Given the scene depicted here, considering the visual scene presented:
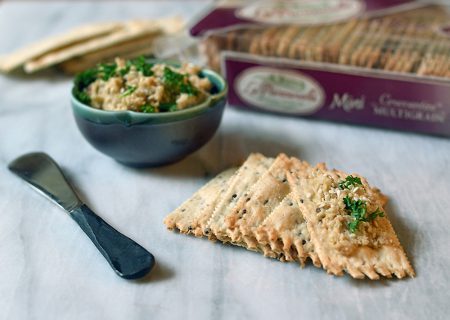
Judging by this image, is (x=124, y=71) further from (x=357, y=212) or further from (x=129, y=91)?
(x=357, y=212)

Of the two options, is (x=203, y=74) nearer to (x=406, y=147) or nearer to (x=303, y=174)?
(x=303, y=174)

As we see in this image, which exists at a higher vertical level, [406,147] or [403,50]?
A: [403,50]

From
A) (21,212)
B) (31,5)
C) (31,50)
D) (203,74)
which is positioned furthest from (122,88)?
(31,5)

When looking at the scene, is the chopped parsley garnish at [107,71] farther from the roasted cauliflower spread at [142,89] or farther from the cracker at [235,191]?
the cracker at [235,191]

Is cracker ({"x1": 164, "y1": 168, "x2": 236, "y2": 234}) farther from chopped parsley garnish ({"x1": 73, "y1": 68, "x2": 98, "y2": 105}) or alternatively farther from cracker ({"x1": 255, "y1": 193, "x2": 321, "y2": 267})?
chopped parsley garnish ({"x1": 73, "y1": 68, "x2": 98, "y2": 105})

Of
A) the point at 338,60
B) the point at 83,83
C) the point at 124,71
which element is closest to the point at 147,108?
the point at 124,71

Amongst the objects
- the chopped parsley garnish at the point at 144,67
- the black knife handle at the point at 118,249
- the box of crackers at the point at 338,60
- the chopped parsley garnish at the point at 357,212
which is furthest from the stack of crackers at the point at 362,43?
the black knife handle at the point at 118,249
